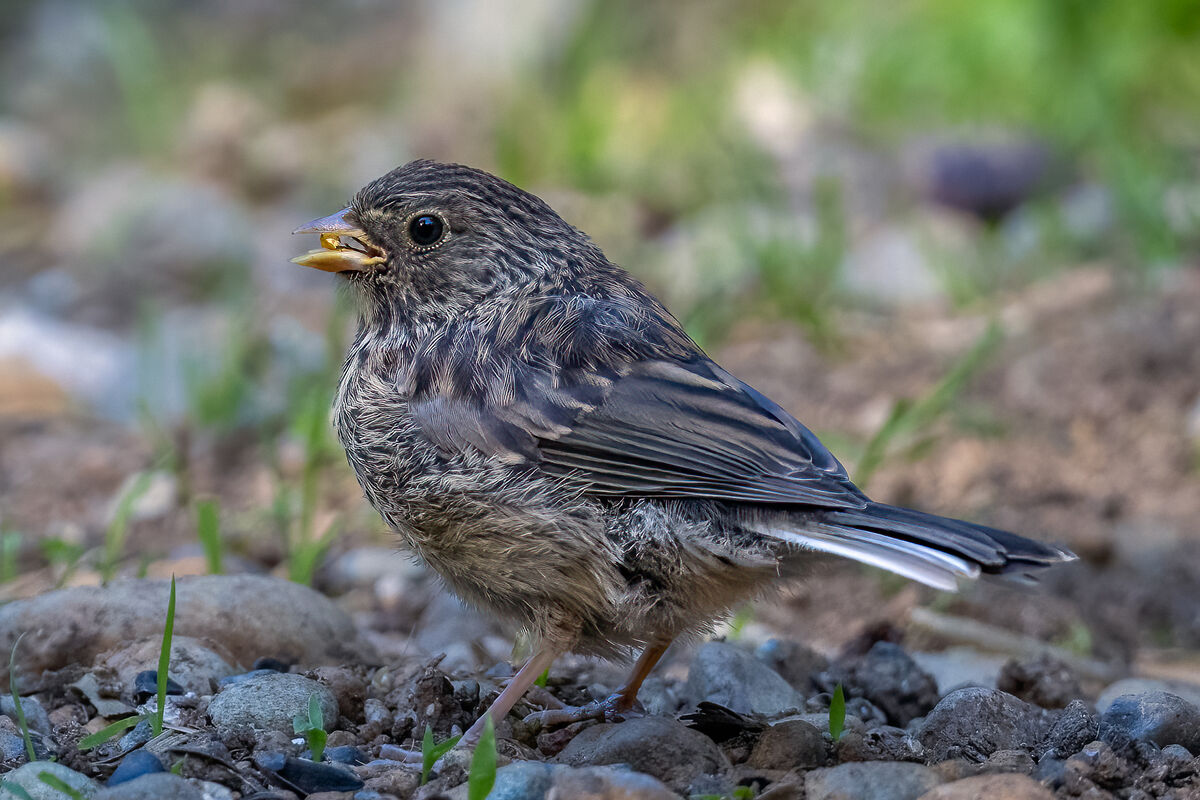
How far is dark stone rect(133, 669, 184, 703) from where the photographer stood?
10.0 feet

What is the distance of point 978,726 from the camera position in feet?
9.78

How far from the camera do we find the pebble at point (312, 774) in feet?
8.57

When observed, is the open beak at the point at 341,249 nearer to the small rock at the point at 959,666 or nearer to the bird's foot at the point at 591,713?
the bird's foot at the point at 591,713

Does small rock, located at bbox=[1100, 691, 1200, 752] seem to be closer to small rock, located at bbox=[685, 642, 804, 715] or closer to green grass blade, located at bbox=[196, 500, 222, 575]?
small rock, located at bbox=[685, 642, 804, 715]

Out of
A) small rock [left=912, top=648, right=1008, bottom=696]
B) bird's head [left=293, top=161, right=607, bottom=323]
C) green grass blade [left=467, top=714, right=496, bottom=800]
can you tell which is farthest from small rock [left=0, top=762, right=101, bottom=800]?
small rock [left=912, top=648, right=1008, bottom=696]

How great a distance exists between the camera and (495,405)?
3.12 metres

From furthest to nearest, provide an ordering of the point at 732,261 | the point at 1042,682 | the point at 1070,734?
the point at 732,261
the point at 1042,682
the point at 1070,734

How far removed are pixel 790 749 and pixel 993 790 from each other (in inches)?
18.8

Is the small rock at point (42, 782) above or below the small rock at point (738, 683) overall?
below

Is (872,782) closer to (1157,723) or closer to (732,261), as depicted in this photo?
(1157,723)

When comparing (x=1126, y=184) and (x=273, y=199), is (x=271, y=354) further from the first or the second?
Answer: (x=1126, y=184)

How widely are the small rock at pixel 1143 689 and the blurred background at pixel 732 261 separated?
16cm

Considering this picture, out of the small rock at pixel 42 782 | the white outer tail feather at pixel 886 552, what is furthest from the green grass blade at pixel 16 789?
the white outer tail feather at pixel 886 552

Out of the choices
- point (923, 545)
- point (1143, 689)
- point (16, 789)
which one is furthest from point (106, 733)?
point (1143, 689)
